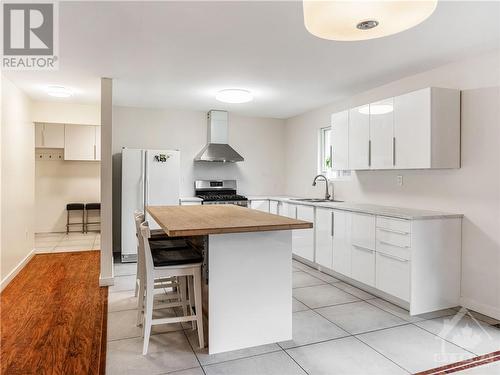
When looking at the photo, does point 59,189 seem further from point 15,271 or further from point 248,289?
point 248,289

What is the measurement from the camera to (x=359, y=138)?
412cm

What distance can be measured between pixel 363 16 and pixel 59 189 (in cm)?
751

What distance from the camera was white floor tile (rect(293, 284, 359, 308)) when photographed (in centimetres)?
343

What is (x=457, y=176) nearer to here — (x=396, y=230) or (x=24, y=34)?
(x=396, y=230)

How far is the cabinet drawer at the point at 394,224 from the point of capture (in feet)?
10.4

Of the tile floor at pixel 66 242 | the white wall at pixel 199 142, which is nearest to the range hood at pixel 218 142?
the white wall at pixel 199 142

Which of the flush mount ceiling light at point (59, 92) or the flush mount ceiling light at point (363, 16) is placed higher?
the flush mount ceiling light at point (59, 92)

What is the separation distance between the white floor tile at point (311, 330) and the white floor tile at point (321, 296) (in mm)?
289

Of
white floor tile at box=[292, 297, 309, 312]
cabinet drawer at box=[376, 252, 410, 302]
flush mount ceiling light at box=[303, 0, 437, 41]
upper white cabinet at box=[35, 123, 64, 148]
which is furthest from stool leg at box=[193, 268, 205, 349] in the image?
upper white cabinet at box=[35, 123, 64, 148]

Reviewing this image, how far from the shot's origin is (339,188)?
5125 mm

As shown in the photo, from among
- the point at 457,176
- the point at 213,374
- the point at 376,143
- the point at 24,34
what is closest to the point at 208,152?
the point at 376,143

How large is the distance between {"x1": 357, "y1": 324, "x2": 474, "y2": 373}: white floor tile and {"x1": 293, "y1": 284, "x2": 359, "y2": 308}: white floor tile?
0.70 m

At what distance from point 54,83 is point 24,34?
1.62 metres

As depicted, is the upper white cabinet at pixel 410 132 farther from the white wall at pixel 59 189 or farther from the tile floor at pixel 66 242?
the white wall at pixel 59 189
